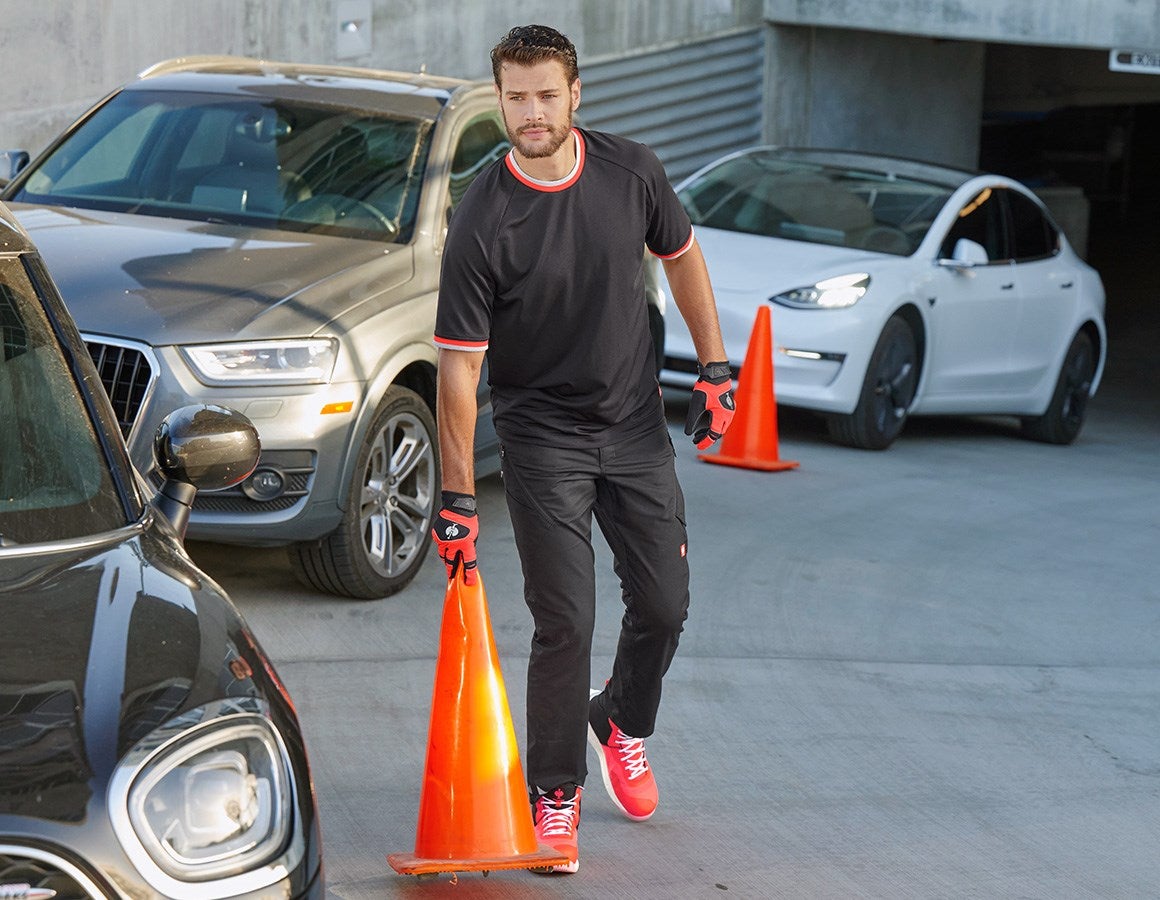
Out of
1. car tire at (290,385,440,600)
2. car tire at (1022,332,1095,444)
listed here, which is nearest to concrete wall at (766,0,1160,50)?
car tire at (1022,332,1095,444)

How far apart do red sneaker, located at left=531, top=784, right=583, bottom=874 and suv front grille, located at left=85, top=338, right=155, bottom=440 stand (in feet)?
7.14

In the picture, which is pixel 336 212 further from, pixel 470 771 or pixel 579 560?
pixel 470 771

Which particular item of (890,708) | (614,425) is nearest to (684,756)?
(890,708)

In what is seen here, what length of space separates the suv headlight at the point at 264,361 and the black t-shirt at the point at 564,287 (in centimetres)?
176

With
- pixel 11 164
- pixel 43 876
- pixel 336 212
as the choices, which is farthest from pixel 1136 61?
pixel 43 876

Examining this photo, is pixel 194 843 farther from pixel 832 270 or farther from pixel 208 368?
pixel 832 270

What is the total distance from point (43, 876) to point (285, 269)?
411 centimetres

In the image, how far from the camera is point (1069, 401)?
40.1 ft

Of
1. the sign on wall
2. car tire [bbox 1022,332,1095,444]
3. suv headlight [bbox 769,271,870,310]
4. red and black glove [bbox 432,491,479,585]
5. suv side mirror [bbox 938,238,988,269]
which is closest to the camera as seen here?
red and black glove [bbox 432,491,479,585]

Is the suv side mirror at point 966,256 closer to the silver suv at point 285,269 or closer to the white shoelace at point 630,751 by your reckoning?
the silver suv at point 285,269

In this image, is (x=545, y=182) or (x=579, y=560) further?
(x=579, y=560)

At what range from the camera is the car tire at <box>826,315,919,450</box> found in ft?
33.6

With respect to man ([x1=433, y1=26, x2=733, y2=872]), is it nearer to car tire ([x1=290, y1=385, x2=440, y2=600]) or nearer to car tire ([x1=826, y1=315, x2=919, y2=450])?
car tire ([x1=290, y1=385, x2=440, y2=600])

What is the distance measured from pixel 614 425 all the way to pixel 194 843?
1.92 m
